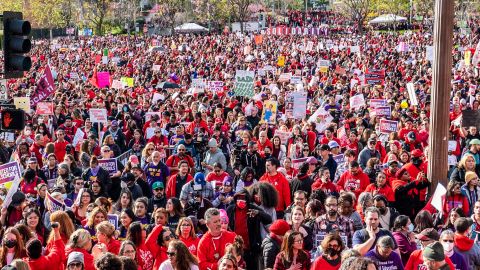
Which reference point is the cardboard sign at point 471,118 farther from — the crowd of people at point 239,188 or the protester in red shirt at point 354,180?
the protester in red shirt at point 354,180

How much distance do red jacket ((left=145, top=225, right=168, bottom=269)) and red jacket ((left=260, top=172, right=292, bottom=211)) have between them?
3.12 m

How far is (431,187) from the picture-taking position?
38.6ft

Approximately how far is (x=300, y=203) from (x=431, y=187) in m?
2.37

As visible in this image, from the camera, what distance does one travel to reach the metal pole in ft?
36.2

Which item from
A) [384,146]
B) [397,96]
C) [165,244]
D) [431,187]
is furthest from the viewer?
[397,96]

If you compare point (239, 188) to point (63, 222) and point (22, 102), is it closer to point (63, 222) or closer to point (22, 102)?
point (63, 222)

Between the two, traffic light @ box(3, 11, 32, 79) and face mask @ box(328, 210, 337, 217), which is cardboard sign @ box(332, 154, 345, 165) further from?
traffic light @ box(3, 11, 32, 79)

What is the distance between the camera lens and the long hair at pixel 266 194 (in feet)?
35.4

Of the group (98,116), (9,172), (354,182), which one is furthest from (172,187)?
(98,116)

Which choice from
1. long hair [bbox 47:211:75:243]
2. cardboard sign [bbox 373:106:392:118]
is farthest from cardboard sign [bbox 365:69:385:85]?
long hair [bbox 47:211:75:243]

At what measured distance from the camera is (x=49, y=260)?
8.34 metres

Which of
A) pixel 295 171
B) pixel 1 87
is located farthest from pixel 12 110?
pixel 1 87

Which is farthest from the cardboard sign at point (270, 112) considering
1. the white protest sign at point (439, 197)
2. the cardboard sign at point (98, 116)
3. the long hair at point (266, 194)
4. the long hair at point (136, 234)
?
the long hair at point (136, 234)

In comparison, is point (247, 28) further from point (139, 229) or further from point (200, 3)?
point (139, 229)
